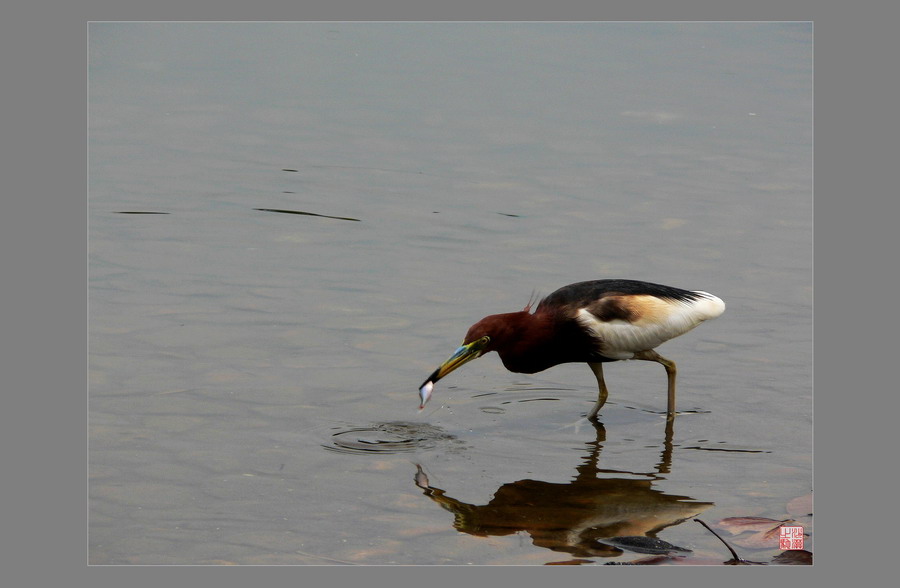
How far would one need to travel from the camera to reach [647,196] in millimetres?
15703

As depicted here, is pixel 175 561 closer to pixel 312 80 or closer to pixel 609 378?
pixel 609 378

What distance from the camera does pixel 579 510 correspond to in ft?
28.8

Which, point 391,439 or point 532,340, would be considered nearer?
point 391,439

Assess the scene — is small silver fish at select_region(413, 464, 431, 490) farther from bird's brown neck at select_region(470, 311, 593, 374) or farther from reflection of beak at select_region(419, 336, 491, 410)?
bird's brown neck at select_region(470, 311, 593, 374)

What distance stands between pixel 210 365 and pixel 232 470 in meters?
2.00

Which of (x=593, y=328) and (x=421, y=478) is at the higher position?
(x=593, y=328)

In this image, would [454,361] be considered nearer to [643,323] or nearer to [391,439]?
[391,439]

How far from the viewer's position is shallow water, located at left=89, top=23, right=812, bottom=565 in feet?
28.7

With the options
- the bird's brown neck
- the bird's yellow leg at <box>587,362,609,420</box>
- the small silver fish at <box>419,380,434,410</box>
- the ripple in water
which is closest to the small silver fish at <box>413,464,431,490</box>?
the ripple in water

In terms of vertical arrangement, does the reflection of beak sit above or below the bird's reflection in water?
above

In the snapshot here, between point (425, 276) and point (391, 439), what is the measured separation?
3.73 m

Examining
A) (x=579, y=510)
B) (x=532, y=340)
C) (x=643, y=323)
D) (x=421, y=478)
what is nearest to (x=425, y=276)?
(x=532, y=340)

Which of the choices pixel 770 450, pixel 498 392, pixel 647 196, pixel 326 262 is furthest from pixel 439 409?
pixel 647 196

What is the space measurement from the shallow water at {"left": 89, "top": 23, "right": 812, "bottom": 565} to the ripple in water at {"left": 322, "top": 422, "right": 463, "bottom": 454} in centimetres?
3
